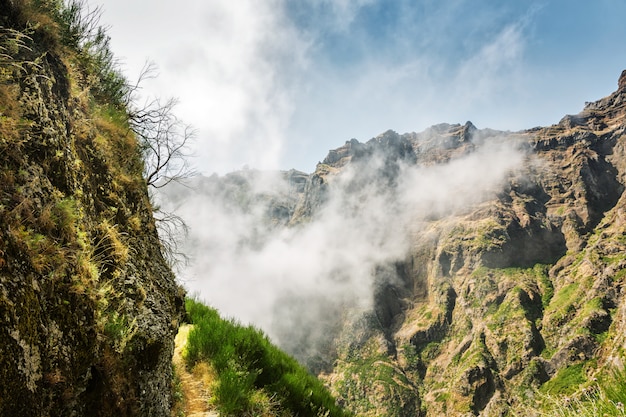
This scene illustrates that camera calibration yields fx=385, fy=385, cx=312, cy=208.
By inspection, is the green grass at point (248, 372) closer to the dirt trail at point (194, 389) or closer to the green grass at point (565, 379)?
the dirt trail at point (194, 389)

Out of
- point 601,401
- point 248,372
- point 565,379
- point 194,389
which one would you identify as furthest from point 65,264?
point 565,379

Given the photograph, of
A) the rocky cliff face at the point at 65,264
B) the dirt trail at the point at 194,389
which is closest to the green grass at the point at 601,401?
the rocky cliff face at the point at 65,264

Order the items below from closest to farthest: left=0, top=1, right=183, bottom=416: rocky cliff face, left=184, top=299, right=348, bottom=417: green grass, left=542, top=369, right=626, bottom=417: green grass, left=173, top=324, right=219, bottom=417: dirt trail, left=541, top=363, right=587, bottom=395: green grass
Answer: left=0, top=1, right=183, bottom=416: rocky cliff face, left=542, top=369, right=626, bottom=417: green grass, left=173, top=324, right=219, bottom=417: dirt trail, left=184, top=299, right=348, bottom=417: green grass, left=541, top=363, right=587, bottom=395: green grass

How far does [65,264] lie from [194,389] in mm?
3555

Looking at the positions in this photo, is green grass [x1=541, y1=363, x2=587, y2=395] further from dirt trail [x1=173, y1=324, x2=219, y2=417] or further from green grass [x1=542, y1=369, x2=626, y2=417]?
green grass [x1=542, y1=369, x2=626, y2=417]

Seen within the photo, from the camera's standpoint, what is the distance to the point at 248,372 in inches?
249

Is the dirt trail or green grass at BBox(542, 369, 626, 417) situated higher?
the dirt trail

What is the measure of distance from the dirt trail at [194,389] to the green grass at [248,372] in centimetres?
16

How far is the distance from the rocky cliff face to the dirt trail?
0.79 meters

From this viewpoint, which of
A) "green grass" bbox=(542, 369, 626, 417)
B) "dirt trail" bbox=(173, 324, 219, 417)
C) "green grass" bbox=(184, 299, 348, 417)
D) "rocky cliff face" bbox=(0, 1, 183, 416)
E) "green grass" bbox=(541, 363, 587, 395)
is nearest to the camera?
"rocky cliff face" bbox=(0, 1, 183, 416)

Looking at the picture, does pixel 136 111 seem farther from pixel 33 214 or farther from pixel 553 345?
pixel 553 345

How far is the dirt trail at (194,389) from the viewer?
5.43 m

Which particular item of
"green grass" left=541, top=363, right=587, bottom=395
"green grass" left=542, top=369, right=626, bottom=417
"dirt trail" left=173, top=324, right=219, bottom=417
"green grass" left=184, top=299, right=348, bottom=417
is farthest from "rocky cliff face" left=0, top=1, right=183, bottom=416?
"green grass" left=541, top=363, right=587, bottom=395

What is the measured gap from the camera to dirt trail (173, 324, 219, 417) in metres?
5.43
